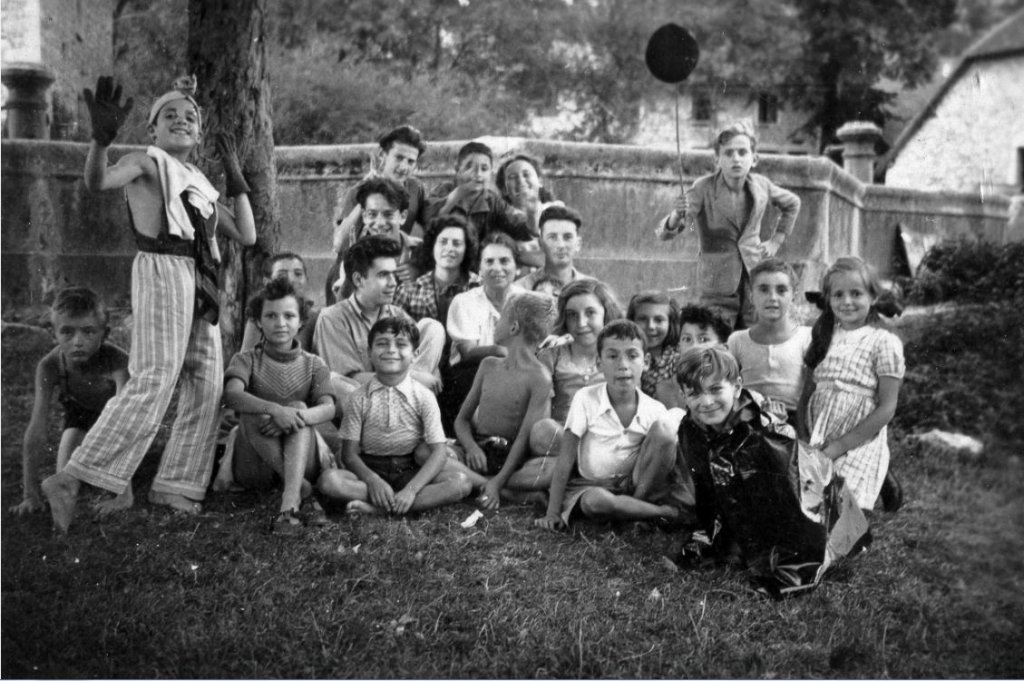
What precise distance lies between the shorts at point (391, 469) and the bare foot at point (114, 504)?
3.11 feet

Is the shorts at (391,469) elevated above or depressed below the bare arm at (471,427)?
below

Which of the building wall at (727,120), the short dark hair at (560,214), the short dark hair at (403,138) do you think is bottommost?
the short dark hair at (560,214)

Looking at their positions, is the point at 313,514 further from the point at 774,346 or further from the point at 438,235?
the point at 774,346

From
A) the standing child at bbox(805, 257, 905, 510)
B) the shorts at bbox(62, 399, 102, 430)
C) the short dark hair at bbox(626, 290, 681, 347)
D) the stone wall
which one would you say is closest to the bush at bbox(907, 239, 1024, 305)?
the stone wall

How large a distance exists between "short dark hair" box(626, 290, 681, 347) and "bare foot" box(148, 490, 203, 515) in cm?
207

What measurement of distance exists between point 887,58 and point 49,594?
4.51 meters

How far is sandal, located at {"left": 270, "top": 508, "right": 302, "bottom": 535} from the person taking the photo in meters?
4.24

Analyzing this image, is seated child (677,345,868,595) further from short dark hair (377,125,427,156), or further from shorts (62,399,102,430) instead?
shorts (62,399,102,430)

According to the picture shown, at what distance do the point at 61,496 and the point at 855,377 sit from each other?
10.8 feet

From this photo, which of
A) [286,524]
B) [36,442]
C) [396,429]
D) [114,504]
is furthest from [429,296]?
[36,442]

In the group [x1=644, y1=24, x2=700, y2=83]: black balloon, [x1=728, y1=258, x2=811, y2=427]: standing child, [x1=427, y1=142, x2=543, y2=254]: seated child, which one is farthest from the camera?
[x1=644, y1=24, x2=700, y2=83]: black balloon

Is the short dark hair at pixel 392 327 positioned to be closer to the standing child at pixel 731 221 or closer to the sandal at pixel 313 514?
the sandal at pixel 313 514

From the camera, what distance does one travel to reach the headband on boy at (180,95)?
4.38 meters

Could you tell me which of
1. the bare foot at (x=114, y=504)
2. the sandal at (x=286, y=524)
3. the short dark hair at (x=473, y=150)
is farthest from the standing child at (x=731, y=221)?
the bare foot at (x=114, y=504)
